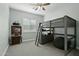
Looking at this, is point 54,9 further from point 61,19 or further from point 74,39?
point 74,39

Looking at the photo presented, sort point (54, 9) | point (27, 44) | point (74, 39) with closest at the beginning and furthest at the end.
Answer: point (74, 39), point (54, 9), point (27, 44)

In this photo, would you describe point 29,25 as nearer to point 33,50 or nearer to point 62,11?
point 33,50

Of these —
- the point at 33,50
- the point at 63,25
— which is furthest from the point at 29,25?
the point at 63,25

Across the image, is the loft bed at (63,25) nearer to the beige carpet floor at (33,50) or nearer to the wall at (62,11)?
the wall at (62,11)

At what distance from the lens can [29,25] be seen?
1.91 meters

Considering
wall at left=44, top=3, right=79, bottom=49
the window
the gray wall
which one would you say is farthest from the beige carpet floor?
wall at left=44, top=3, right=79, bottom=49

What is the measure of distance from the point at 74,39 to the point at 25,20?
1.27m

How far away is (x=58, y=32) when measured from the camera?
176cm

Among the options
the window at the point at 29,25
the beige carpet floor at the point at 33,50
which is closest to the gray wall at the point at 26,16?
the window at the point at 29,25

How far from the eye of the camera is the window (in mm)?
1878

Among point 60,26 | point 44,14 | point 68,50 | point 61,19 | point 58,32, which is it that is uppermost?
point 44,14

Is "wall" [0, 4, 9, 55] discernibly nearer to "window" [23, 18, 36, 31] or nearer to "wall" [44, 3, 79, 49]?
"window" [23, 18, 36, 31]

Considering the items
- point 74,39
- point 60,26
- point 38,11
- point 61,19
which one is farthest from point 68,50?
point 38,11

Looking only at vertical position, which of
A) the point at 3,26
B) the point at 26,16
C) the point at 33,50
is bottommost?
the point at 33,50
